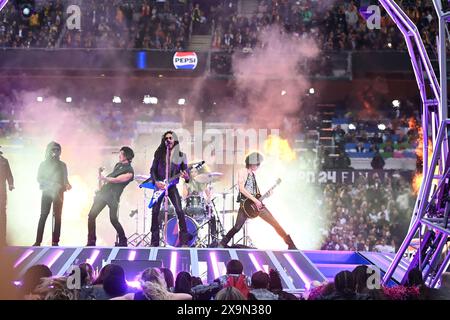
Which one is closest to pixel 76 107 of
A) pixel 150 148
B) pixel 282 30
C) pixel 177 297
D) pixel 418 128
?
pixel 150 148

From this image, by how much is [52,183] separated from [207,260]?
245 cm

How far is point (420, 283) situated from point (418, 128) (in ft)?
37.1

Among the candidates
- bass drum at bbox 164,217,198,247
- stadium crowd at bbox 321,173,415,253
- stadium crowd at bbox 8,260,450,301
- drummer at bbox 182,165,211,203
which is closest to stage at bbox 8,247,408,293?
stadium crowd at bbox 8,260,450,301

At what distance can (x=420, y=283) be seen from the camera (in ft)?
15.5

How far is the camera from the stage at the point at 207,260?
5793mm

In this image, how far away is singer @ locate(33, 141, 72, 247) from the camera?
7230 mm

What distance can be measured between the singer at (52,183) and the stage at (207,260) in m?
0.67

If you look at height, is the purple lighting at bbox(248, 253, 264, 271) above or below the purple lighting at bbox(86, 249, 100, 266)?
below

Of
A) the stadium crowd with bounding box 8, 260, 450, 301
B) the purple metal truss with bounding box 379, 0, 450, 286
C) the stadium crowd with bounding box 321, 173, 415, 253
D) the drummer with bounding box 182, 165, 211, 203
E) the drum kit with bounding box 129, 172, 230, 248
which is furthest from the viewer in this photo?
the stadium crowd with bounding box 321, 173, 415, 253

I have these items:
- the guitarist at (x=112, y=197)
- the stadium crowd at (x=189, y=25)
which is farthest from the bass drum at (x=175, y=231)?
the stadium crowd at (x=189, y=25)

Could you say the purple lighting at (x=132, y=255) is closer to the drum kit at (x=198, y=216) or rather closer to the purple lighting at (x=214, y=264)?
the purple lighting at (x=214, y=264)

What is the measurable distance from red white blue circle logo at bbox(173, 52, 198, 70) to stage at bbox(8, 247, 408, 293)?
933 cm

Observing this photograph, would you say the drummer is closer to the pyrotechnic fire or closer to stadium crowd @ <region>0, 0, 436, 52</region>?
the pyrotechnic fire
